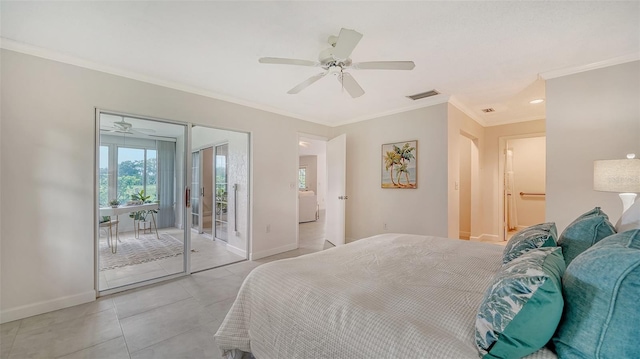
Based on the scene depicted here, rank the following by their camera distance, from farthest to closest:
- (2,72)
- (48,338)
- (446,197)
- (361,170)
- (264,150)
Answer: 1. (361,170)
2. (264,150)
3. (446,197)
4. (2,72)
5. (48,338)

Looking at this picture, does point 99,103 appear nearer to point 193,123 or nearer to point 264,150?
point 193,123

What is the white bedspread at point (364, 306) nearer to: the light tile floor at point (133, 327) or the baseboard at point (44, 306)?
the light tile floor at point (133, 327)

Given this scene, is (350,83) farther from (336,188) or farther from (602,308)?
(336,188)

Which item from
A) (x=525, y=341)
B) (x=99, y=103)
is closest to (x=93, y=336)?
(x=99, y=103)

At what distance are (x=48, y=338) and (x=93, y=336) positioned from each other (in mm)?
323

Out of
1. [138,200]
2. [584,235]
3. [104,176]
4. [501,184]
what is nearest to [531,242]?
[584,235]

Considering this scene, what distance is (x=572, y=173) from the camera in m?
2.61

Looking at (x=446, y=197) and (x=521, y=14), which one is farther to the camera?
(x=446, y=197)

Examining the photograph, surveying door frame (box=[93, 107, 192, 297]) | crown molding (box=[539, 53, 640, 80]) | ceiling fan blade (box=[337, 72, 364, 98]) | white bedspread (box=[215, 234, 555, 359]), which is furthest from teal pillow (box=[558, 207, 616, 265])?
door frame (box=[93, 107, 192, 297])

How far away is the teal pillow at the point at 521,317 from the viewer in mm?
756

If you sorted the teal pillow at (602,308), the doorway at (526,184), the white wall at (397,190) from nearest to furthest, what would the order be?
the teal pillow at (602,308), the white wall at (397,190), the doorway at (526,184)

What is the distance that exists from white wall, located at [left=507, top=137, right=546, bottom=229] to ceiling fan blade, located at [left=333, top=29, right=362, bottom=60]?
19.4 feet

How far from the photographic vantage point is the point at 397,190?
4.11 m

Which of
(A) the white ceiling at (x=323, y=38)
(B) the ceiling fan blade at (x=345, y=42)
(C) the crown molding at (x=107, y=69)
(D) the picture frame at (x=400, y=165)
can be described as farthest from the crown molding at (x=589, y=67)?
(C) the crown molding at (x=107, y=69)
